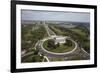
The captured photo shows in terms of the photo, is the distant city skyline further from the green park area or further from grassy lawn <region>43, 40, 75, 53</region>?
grassy lawn <region>43, 40, 75, 53</region>

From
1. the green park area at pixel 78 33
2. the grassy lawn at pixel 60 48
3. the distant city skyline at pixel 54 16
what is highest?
the distant city skyline at pixel 54 16

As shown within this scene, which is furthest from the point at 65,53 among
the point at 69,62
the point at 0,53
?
the point at 0,53

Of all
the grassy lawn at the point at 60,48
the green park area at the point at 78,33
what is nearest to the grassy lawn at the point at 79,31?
the green park area at the point at 78,33

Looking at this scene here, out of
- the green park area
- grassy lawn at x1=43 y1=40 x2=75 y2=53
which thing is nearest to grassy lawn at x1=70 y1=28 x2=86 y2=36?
the green park area

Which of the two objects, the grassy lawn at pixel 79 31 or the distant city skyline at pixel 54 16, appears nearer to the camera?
the distant city skyline at pixel 54 16

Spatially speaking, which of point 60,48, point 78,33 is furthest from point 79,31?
point 60,48

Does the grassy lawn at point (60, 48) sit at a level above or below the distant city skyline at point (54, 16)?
below

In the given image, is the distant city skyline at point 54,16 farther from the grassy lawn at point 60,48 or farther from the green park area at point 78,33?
the grassy lawn at point 60,48

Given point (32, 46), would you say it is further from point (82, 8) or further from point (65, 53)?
point (82, 8)
